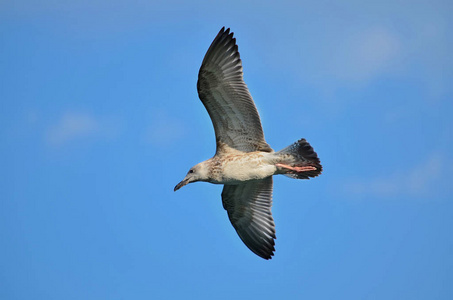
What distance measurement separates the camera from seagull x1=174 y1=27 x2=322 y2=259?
11.7 metres

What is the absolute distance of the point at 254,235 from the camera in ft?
43.2

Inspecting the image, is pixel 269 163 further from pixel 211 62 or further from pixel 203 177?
pixel 211 62

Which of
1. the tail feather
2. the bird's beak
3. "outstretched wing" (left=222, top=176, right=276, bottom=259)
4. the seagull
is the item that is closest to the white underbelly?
the seagull

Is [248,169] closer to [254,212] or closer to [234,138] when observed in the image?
[234,138]

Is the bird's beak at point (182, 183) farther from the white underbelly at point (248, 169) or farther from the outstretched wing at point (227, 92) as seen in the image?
the outstretched wing at point (227, 92)

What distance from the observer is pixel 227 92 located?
11.7 m

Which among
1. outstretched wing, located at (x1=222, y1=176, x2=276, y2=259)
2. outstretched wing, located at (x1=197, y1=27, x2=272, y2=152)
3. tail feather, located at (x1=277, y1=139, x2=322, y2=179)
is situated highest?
outstretched wing, located at (x1=197, y1=27, x2=272, y2=152)

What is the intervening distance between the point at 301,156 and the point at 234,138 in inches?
51.6

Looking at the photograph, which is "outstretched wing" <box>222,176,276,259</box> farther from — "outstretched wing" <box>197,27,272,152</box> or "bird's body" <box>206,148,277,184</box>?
"outstretched wing" <box>197,27,272,152</box>

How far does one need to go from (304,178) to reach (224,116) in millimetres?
1875

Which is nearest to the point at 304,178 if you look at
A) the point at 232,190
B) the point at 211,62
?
the point at 232,190

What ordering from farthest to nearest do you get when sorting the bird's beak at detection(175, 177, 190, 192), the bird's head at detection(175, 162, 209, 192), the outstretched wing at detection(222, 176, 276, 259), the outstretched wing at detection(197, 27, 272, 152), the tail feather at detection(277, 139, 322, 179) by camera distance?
the outstretched wing at detection(222, 176, 276, 259) → the bird's beak at detection(175, 177, 190, 192) → the bird's head at detection(175, 162, 209, 192) → the tail feather at detection(277, 139, 322, 179) → the outstretched wing at detection(197, 27, 272, 152)

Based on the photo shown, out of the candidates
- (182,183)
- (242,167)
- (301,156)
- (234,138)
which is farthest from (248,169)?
(182,183)

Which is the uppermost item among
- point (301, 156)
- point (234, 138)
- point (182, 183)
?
point (234, 138)
